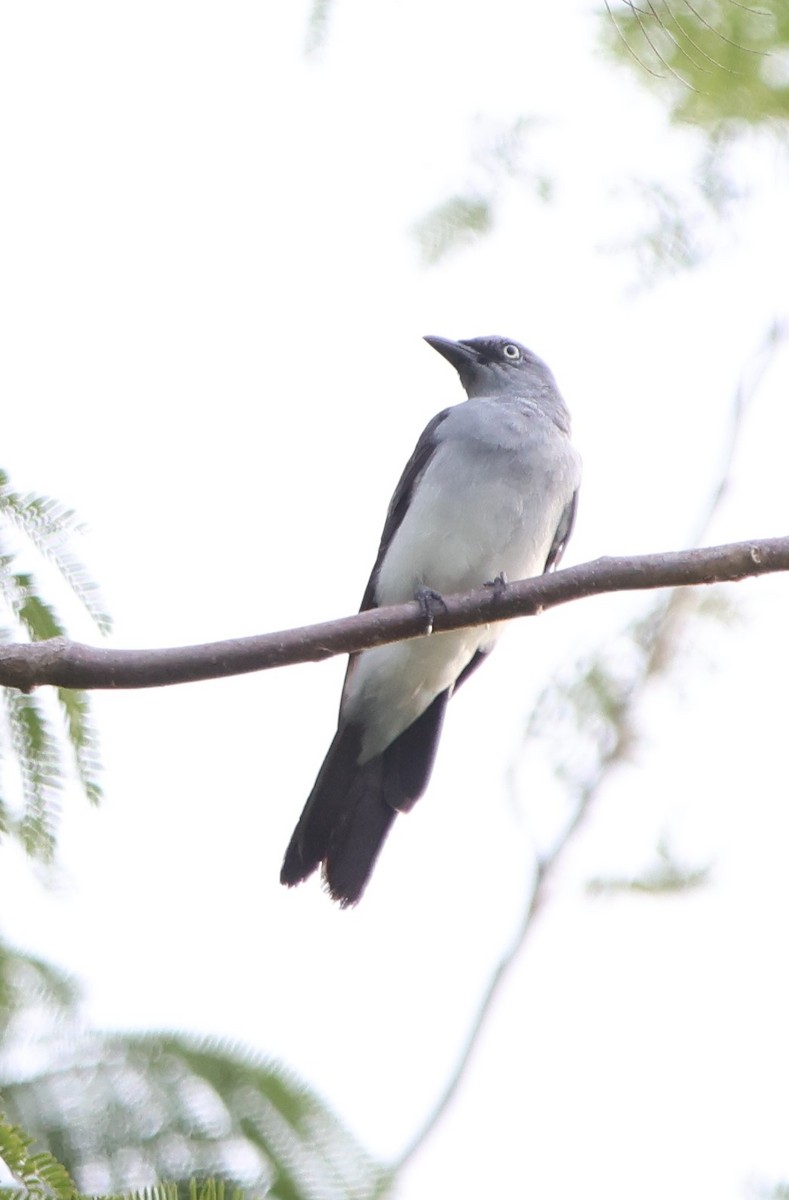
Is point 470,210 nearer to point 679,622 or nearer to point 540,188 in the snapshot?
point 540,188

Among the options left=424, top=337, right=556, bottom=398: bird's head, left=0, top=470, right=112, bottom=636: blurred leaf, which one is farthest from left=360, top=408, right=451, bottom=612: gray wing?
left=0, top=470, right=112, bottom=636: blurred leaf

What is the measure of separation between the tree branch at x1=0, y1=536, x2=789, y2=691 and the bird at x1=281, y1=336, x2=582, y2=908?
4.25ft

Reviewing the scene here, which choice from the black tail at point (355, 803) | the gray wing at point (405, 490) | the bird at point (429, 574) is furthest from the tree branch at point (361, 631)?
the gray wing at point (405, 490)

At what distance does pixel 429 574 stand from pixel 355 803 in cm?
96

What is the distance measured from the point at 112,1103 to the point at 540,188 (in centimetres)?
362

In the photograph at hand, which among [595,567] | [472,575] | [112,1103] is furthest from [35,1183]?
[472,575]

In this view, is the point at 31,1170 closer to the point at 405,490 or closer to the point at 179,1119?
the point at 179,1119

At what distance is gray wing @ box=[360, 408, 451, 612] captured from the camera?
19.0 feet

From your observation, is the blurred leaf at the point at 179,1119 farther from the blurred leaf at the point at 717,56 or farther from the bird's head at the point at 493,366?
the bird's head at the point at 493,366

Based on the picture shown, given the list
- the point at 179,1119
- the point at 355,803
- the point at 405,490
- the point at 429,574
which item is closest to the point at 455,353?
the point at 405,490

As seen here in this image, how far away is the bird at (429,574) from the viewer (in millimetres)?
5348

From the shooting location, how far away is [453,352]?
6.46 meters

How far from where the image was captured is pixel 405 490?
5.93m

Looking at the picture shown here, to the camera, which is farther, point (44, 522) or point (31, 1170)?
point (44, 522)
